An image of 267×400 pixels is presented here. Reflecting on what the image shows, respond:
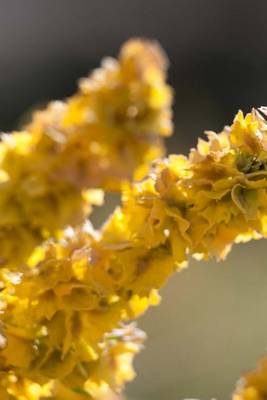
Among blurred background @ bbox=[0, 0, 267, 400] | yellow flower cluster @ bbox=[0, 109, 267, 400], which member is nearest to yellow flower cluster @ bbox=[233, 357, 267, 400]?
yellow flower cluster @ bbox=[0, 109, 267, 400]

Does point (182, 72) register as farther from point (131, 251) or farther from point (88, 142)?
point (88, 142)

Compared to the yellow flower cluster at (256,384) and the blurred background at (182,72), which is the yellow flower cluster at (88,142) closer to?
the yellow flower cluster at (256,384)

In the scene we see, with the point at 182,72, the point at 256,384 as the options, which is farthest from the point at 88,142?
the point at 182,72

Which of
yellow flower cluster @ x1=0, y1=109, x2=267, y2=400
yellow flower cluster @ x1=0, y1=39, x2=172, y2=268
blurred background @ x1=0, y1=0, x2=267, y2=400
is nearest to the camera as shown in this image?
yellow flower cluster @ x1=0, y1=39, x2=172, y2=268

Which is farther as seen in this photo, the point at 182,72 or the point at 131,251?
the point at 182,72

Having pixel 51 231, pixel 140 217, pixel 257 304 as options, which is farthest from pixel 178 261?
pixel 257 304

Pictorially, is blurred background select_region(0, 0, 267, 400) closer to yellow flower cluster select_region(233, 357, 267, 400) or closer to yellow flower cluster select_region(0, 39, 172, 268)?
yellow flower cluster select_region(233, 357, 267, 400)
